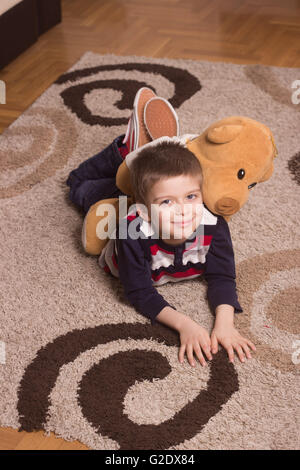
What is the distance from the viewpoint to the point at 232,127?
119 centimetres

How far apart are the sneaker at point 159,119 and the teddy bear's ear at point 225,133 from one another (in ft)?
0.85

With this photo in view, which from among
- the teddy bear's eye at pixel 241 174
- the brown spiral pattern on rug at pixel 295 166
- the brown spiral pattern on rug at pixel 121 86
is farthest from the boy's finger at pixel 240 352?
the brown spiral pattern on rug at pixel 121 86

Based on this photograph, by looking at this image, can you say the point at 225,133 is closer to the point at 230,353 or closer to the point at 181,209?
the point at 181,209

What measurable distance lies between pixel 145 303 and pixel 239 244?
0.32 m

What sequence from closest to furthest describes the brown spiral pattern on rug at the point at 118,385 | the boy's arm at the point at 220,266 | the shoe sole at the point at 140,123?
the brown spiral pattern on rug at the point at 118,385, the boy's arm at the point at 220,266, the shoe sole at the point at 140,123

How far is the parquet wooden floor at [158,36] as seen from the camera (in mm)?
2203

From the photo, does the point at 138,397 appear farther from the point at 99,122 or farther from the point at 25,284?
the point at 99,122

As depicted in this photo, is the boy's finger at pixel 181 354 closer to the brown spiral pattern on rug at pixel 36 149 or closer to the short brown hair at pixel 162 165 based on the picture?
the short brown hair at pixel 162 165

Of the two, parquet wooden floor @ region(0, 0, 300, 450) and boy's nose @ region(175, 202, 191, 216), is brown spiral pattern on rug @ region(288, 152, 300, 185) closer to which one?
boy's nose @ region(175, 202, 191, 216)

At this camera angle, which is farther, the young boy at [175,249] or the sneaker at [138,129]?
the sneaker at [138,129]

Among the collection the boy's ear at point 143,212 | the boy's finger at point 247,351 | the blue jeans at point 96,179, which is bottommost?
the boy's finger at point 247,351

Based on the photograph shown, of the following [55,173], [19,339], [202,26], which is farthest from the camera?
[202,26]

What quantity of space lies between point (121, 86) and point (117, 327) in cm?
109
